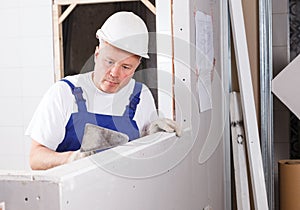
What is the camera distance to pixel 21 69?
139 inches

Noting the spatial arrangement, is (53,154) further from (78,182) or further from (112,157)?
(78,182)

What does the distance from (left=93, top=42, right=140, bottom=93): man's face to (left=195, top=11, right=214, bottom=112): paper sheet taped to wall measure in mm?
313

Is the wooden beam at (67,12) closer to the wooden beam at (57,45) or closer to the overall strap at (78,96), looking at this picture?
the wooden beam at (57,45)

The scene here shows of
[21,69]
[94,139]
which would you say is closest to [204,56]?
[94,139]

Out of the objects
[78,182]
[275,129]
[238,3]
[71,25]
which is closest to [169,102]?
[238,3]

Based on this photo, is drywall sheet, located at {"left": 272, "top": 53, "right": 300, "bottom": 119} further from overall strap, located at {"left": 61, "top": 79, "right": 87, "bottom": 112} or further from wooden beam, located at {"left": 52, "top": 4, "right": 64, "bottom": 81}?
wooden beam, located at {"left": 52, "top": 4, "right": 64, "bottom": 81}

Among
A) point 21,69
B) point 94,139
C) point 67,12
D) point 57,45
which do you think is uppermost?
point 67,12

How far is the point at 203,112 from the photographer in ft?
8.16

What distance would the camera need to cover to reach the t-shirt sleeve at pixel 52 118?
87.5 inches

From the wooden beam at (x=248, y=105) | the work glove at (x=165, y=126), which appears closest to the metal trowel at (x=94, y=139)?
the work glove at (x=165, y=126)

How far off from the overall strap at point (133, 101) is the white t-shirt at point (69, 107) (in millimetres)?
15

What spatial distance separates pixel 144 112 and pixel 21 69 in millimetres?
1454

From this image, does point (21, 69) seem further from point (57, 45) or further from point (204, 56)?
point (204, 56)

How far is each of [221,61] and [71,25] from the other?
4.86 feet
